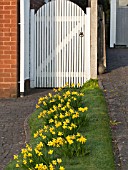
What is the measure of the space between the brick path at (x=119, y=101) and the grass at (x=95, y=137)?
99 millimetres

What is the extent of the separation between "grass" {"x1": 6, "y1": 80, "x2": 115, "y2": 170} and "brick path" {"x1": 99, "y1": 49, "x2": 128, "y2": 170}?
0.32ft

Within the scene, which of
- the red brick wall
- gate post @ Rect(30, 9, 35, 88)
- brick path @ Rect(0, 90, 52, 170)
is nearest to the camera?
brick path @ Rect(0, 90, 52, 170)

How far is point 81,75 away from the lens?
1285cm

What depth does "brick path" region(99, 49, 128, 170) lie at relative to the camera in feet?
21.6

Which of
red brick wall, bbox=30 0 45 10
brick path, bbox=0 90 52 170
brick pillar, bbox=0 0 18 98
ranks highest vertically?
red brick wall, bbox=30 0 45 10

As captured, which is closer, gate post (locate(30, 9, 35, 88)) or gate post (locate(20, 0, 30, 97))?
gate post (locate(20, 0, 30, 97))

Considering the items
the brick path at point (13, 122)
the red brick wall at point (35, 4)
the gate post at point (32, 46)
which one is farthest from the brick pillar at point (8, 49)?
the red brick wall at point (35, 4)

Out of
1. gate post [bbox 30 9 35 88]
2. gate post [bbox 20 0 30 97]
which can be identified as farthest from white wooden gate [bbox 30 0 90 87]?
gate post [bbox 20 0 30 97]

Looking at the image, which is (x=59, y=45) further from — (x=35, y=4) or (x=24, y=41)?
(x=35, y=4)

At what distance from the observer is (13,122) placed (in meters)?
9.29

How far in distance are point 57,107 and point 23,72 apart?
337cm

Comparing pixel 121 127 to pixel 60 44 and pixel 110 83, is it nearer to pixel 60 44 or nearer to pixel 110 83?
pixel 110 83

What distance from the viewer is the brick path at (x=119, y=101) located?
6.58m

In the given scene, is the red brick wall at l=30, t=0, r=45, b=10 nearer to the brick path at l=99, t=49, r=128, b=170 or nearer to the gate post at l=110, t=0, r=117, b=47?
the brick path at l=99, t=49, r=128, b=170
